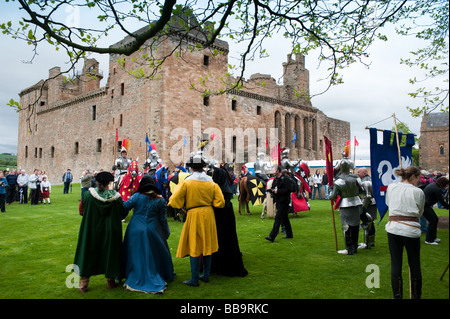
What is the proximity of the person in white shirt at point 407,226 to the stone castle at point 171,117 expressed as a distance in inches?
590

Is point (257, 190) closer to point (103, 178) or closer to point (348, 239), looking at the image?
point (348, 239)

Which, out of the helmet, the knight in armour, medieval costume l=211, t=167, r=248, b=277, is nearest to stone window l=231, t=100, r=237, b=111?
the knight in armour

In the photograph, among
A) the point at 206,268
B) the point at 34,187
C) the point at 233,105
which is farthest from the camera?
the point at 233,105

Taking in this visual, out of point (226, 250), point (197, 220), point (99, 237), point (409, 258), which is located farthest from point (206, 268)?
point (409, 258)

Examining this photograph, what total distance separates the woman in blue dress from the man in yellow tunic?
24 cm

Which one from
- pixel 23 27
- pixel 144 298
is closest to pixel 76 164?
pixel 23 27

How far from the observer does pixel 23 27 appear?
5973 millimetres

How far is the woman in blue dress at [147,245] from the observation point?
451 cm

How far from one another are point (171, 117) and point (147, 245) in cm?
2248

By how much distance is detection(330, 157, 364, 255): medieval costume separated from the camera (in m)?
6.39

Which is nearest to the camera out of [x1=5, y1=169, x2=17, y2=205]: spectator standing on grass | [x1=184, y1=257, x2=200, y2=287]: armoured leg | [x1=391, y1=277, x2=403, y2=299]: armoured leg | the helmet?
[x1=391, y1=277, x2=403, y2=299]: armoured leg

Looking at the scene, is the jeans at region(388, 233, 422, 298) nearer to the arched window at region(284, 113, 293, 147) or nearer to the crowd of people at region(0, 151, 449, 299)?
the crowd of people at region(0, 151, 449, 299)

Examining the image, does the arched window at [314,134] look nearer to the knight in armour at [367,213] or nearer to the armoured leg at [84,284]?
the knight in armour at [367,213]

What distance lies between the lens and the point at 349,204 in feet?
20.9
